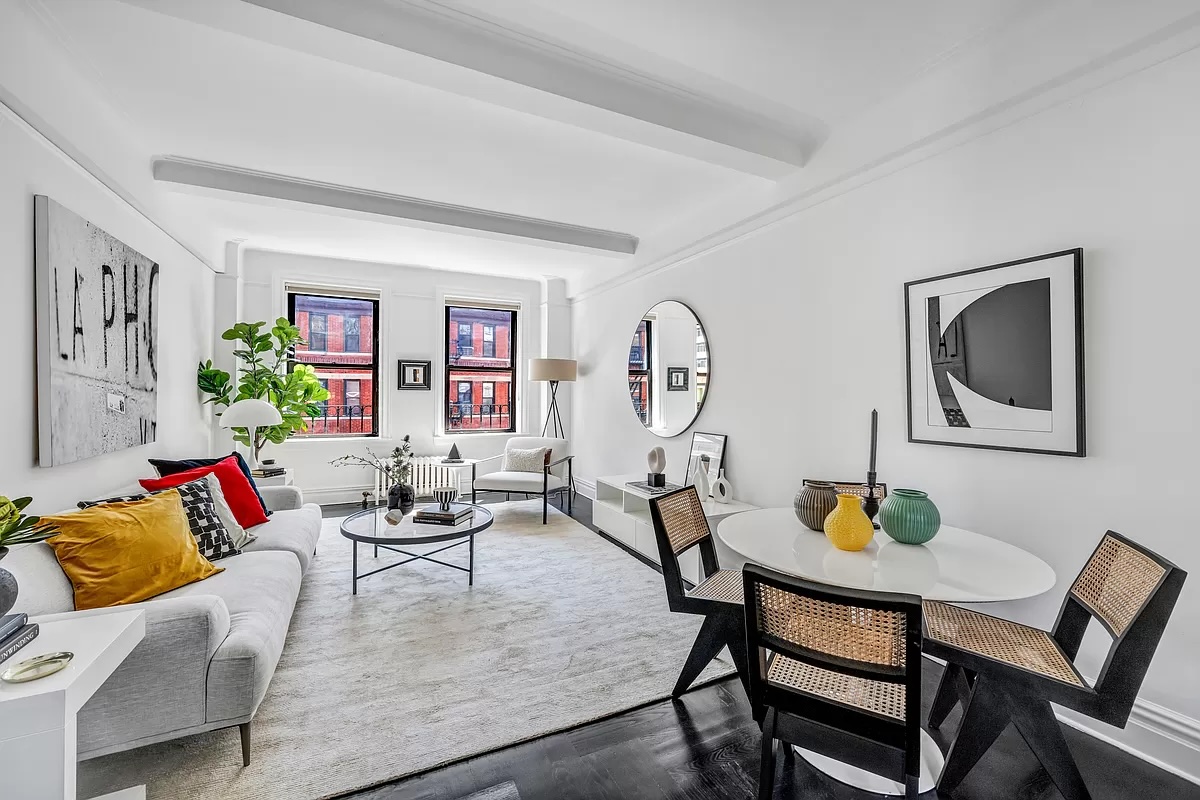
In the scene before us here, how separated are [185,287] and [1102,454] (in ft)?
18.6

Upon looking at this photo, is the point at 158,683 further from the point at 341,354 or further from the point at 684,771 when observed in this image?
the point at 341,354

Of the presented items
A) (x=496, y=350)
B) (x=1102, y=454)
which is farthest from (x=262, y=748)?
(x=496, y=350)

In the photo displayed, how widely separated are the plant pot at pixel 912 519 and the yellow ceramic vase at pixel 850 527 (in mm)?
158

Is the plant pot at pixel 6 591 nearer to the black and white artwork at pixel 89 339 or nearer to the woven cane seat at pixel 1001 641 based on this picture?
the black and white artwork at pixel 89 339

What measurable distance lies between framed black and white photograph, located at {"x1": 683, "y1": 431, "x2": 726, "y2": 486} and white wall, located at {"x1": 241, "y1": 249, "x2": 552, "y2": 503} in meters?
3.07

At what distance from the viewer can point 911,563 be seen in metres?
1.75

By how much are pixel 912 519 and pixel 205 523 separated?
3180mm

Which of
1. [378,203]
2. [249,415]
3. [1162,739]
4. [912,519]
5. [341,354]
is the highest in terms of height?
[378,203]

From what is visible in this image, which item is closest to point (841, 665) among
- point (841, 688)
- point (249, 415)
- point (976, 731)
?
point (841, 688)

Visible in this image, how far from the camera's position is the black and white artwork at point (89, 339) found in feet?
7.31

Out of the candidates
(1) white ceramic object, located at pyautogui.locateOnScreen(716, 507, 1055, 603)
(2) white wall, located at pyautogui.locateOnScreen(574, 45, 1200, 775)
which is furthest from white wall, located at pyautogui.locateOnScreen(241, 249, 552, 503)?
(1) white ceramic object, located at pyautogui.locateOnScreen(716, 507, 1055, 603)

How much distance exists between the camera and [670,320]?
4.64 meters

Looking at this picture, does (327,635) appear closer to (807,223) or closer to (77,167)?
(77,167)

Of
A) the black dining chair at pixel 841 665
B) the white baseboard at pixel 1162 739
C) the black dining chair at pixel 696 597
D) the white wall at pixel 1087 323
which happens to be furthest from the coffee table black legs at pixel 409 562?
the white baseboard at pixel 1162 739
